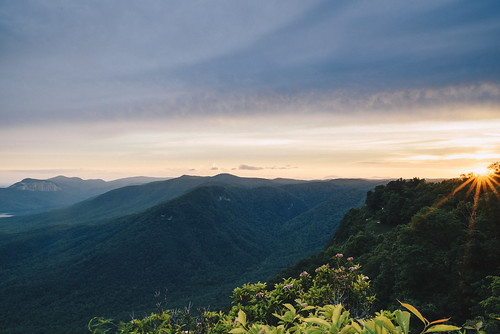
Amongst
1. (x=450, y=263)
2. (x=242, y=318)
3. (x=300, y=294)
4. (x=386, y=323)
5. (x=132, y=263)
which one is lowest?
(x=132, y=263)

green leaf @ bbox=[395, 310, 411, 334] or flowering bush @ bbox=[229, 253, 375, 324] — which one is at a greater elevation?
green leaf @ bbox=[395, 310, 411, 334]

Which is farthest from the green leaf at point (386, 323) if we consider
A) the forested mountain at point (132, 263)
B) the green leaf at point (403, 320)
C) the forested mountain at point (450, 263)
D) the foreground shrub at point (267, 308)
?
the forested mountain at point (132, 263)

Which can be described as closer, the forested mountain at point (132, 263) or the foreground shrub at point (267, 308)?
the foreground shrub at point (267, 308)

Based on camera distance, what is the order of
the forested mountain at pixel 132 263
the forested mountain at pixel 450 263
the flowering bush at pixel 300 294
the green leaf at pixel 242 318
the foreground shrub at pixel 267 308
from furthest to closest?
the forested mountain at pixel 132 263 → the forested mountain at pixel 450 263 → the flowering bush at pixel 300 294 → the foreground shrub at pixel 267 308 → the green leaf at pixel 242 318

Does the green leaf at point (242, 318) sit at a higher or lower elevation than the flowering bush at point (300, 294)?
higher

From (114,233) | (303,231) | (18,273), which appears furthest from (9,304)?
(303,231)

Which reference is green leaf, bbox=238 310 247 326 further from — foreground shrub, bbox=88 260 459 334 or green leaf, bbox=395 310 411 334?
green leaf, bbox=395 310 411 334

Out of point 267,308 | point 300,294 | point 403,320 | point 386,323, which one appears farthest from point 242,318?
point 300,294

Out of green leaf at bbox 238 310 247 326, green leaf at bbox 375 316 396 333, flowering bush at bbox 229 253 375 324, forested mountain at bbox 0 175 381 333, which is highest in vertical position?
green leaf at bbox 375 316 396 333

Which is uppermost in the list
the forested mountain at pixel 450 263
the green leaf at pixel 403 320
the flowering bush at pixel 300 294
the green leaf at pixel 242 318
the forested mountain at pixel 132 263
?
the green leaf at pixel 403 320

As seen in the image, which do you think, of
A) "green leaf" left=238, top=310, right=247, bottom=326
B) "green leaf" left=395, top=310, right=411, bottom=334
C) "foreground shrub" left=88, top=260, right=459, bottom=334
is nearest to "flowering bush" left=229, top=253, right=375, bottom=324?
"foreground shrub" left=88, top=260, right=459, bottom=334

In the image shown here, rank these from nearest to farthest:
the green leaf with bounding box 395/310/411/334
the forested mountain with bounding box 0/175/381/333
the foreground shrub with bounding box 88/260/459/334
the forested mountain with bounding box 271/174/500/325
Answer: the green leaf with bounding box 395/310/411/334
the foreground shrub with bounding box 88/260/459/334
the forested mountain with bounding box 271/174/500/325
the forested mountain with bounding box 0/175/381/333

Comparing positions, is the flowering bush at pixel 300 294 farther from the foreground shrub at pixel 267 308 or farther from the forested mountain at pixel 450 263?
the forested mountain at pixel 450 263

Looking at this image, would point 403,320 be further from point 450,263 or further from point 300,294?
point 450,263
